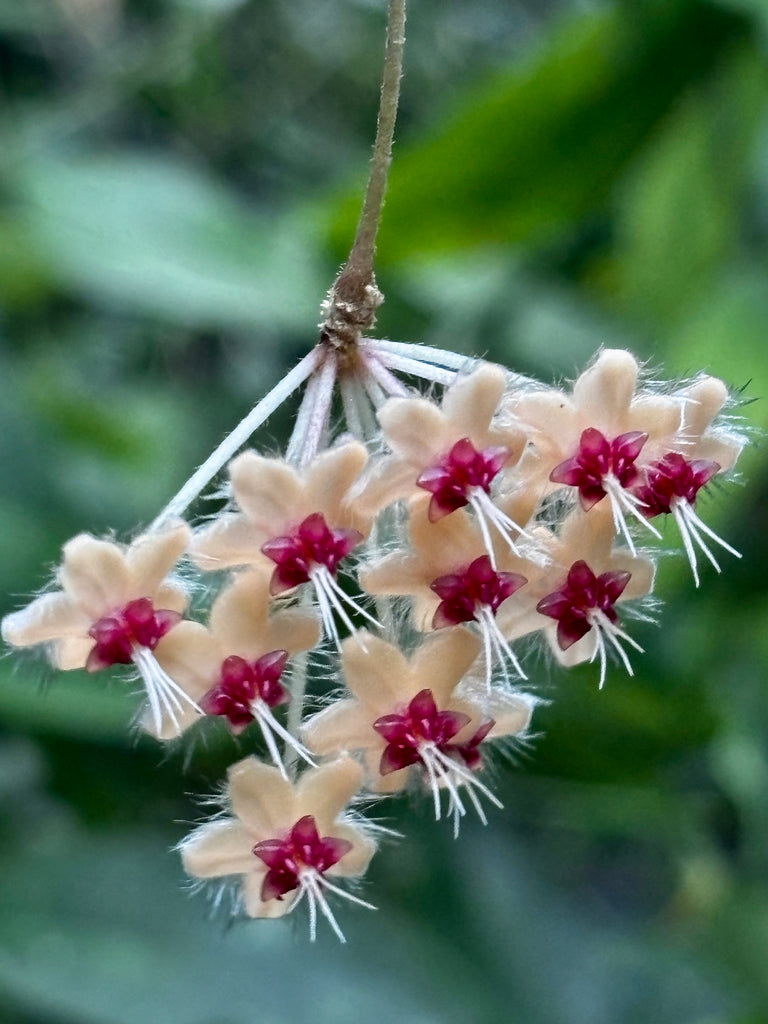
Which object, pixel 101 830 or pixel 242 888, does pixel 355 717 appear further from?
pixel 101 830

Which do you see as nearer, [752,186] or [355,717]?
[355,717]

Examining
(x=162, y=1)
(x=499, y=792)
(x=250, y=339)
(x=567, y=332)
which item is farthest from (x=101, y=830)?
(x=162, y=1)

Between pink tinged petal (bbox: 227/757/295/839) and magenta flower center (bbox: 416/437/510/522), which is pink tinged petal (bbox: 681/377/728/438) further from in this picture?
pink tinged petal (bbox: 227/757/295/839)

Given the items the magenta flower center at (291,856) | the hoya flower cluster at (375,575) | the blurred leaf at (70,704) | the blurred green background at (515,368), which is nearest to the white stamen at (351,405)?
the hoya flower cluster at (375,575)

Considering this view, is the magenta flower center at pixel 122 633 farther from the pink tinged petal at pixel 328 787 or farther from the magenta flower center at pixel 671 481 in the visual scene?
the magenta flower center at pixel 671 481

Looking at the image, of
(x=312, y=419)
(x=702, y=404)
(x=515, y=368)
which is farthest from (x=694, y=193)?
(x=312, y=419)
